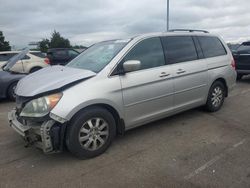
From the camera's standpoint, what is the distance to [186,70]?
5145 millimetres

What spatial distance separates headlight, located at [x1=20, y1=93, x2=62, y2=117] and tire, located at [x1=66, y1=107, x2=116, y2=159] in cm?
34

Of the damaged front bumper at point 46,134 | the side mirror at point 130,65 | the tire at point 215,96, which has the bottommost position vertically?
the tire at point 215,96

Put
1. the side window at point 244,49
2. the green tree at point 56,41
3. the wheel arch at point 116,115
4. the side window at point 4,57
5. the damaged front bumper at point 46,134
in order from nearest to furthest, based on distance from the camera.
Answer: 1. the damaged front bumper at point 46,134
2. the wheel arch at point 116,115
3. the side window at point 244,49
4. the side window at point 4,57
5. the green tree at point 56,41

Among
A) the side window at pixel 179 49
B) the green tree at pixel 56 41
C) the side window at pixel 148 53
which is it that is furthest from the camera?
the green tree at pixel 56 41

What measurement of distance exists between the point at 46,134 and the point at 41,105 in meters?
0.40

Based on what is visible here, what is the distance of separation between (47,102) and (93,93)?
620 millimetres

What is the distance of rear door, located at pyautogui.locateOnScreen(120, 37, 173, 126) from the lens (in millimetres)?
4297

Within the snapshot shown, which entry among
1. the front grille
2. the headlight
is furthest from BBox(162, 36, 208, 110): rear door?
the front grille

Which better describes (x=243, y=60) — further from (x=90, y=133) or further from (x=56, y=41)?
(x=56, y=41)

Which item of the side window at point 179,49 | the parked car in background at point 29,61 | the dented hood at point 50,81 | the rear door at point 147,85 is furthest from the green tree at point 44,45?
the rear door at point 147,85

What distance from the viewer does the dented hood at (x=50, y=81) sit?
12.4 feet

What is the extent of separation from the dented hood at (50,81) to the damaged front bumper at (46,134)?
434 mm

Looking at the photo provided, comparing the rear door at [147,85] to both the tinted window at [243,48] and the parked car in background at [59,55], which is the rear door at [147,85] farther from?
the parked car in background at [59,55]

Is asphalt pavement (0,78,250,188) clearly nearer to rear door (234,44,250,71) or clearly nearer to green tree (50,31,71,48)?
rear door (234,44,250,71)
